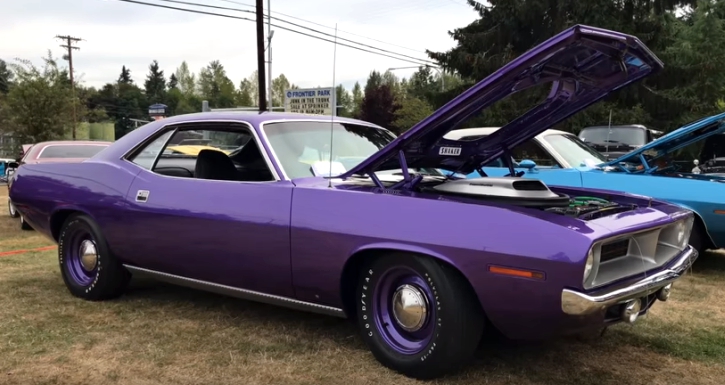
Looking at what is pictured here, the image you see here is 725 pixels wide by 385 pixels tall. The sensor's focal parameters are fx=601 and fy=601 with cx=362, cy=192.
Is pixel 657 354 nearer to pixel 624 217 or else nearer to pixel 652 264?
pixel 652 264

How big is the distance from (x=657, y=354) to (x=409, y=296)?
150cm

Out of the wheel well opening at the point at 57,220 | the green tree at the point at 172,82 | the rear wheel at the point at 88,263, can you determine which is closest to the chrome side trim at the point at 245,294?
the rear wheel at the point at 88,263

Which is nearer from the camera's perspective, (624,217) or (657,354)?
(624,217)

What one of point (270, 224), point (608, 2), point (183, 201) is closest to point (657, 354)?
point (270, 224)

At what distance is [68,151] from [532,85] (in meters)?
9.27

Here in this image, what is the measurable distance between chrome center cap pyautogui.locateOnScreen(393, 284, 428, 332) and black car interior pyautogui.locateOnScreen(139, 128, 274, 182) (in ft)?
3.44

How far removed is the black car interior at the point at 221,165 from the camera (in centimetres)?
379

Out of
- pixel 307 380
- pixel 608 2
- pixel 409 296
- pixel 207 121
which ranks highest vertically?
pixel 608 2

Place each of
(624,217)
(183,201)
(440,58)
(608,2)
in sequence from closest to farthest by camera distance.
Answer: (624,217), (183,201), (608,2), (440,58)

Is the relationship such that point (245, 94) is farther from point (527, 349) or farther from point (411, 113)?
point (527, 349)

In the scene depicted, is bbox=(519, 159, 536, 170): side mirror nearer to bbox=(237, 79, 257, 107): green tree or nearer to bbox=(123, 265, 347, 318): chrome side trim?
bbox=(123, 265, 347, 318): chrome side trim

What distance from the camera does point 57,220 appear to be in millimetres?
4727

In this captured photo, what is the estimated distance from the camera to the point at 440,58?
2205 cm

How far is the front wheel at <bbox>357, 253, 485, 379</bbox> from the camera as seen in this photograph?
9.11 ft
